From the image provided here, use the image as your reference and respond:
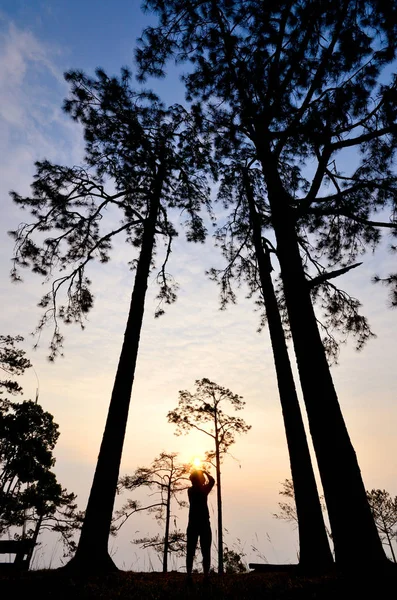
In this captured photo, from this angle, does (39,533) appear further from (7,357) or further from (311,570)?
(311,570)

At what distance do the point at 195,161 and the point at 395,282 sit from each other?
661 centimetres

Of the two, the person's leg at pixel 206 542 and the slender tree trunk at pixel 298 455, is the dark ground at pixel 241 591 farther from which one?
the slender tree trunk at pixel 298 455

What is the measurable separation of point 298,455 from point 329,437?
349 centimetres

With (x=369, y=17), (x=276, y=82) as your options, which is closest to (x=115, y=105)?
(x=276, y=82)

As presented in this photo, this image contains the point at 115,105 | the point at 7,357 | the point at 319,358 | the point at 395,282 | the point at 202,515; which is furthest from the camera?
the point at 7,357

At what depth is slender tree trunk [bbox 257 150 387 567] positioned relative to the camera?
2.92 m

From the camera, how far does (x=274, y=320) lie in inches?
321

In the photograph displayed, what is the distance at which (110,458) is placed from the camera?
5742mm

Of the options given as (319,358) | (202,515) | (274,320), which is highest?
(274,320)

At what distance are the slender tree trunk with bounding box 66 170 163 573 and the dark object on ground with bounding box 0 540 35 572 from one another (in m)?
1.95

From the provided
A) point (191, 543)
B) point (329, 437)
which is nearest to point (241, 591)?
point (329, 437)

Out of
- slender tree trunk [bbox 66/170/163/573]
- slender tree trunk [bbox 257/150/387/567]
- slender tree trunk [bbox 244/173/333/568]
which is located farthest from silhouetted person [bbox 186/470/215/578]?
slender tree trunk [bbox 244/173/333/568]

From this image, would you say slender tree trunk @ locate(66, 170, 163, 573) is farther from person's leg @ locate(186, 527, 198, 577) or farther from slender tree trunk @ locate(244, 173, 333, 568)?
slender tree trunk @ locate(244, 173, 333, 568)

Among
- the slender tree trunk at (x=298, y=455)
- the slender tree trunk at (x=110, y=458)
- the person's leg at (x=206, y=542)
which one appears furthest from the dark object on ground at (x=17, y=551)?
the slender tree trunk at (x=298, y=455)
